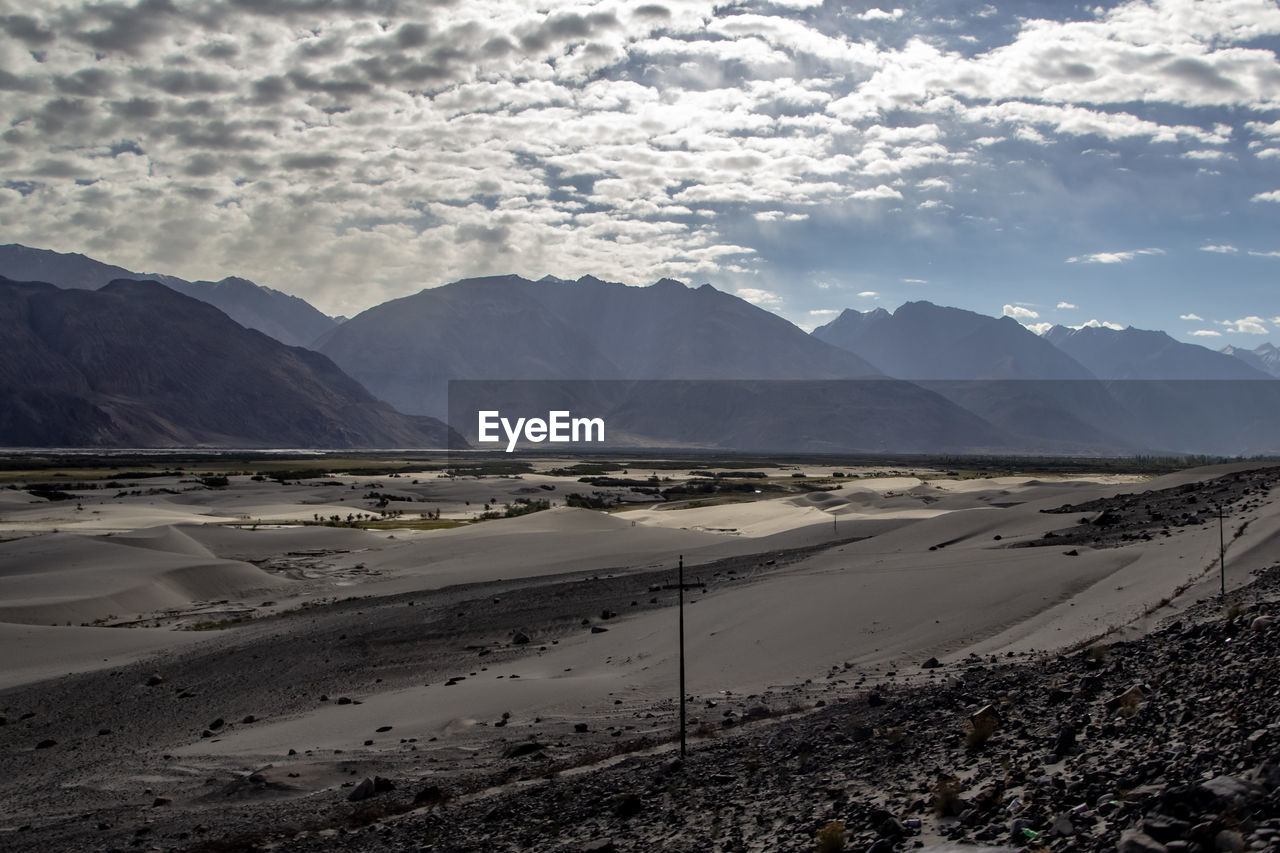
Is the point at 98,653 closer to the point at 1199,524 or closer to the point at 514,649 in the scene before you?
the point at 514,649

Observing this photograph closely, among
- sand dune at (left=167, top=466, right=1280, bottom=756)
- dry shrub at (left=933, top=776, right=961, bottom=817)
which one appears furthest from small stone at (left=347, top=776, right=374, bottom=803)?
dry shrub at (left=933, top=776, right=961, bottom=817)

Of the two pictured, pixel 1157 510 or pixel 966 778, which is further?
pixel 1157 510

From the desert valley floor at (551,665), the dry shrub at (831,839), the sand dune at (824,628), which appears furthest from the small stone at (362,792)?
the dry shrub at (831,839)

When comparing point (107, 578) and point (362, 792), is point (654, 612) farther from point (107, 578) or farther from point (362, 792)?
point (107, 578)

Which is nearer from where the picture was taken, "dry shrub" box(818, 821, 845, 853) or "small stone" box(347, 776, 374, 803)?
"dry shrub" box(818, 821, 845, 853)

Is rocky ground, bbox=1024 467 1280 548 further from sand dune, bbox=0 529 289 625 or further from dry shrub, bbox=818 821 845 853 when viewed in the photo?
sand dune, bbox=0 529 289 625

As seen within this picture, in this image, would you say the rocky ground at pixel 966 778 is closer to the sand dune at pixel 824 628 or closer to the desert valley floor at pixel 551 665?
the desert valley floor at pixel 551 665

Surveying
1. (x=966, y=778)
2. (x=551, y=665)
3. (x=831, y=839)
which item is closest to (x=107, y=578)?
(x=551, y=665)

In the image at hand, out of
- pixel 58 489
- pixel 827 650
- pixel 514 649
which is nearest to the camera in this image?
pixel 827 650

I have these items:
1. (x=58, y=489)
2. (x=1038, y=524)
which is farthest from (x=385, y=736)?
(x=58, y=489)
